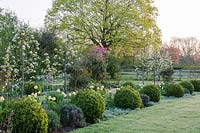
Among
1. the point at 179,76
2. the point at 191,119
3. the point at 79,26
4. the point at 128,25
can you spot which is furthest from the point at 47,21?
the point at 191,119

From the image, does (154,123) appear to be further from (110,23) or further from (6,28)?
(110,23)

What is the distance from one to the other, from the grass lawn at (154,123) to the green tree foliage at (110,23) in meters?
18.0

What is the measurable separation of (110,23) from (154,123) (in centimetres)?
2121

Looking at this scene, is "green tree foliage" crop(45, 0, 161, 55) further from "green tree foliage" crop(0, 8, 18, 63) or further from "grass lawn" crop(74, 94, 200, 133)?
"grass lawn" crop(74, 94, 200, 133)

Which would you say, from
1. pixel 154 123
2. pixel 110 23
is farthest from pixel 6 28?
pixel 154 123

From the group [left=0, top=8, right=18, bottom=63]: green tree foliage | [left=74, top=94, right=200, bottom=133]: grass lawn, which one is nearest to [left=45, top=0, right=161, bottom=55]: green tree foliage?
[left=0, top=8, right=18, bottom=63]: green tree foliage

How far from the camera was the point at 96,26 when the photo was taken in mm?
29891

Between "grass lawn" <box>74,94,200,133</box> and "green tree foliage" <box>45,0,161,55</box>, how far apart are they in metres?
18.0

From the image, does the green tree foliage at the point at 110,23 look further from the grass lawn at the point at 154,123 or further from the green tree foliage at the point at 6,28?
the grass lawn at the point at 154,123

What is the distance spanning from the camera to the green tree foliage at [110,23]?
2919 cm

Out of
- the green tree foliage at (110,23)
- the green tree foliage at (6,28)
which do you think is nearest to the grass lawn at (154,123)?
the green tree foliage at (6,28)

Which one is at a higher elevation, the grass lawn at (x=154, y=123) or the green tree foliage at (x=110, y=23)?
the green tree foliage at (x=110, y=23)

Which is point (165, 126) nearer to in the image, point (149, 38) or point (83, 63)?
point (83, 63)

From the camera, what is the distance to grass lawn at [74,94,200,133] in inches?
318
